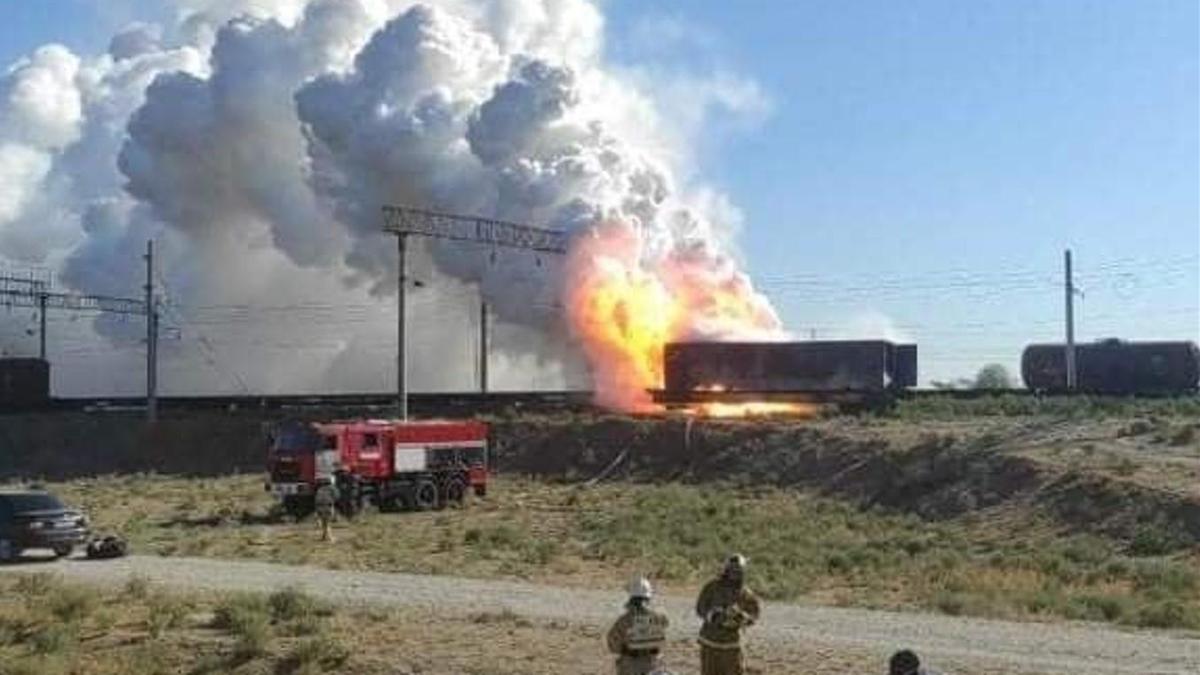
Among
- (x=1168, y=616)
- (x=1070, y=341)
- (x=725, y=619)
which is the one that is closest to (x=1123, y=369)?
(x=1070, y=341)

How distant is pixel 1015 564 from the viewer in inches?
1289

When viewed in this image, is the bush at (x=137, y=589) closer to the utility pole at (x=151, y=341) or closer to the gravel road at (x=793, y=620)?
the gravel road at (x=793, y=620)

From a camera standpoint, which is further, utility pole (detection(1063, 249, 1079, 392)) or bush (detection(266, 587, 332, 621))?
utility pole (detection(1063, 249, 1079, 392))

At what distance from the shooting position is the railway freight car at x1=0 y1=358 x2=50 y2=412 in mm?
87150

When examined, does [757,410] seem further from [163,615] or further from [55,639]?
[55,639]

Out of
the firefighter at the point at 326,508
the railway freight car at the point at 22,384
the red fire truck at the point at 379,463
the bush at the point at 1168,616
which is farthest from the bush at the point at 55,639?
the railway freight car at the point at 22,384

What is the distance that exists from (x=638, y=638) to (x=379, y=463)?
114 ft

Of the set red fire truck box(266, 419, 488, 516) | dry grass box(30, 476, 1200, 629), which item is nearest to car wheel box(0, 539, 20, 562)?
dry grass box(30, 476, 1200, 629)

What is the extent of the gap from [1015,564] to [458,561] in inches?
467

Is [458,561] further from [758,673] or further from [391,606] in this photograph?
[758,673]

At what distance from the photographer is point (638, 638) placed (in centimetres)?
1412

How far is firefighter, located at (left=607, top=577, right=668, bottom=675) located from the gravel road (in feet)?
22.5

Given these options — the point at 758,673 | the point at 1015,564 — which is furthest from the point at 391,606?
the point at 1015,564

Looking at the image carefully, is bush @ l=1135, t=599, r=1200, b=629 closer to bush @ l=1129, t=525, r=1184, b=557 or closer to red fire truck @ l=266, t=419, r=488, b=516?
bush @ l=1129, t=525, r=1184, b=557
